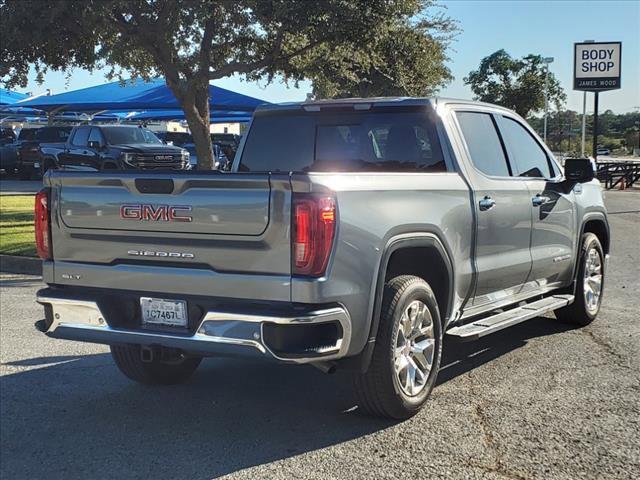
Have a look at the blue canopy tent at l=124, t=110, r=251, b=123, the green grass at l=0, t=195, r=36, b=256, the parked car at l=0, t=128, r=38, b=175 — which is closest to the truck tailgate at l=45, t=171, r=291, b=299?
the green grass at l=0, t=195, r=36, b=256

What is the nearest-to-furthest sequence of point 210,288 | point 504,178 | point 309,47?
point 210,288
point 504,178
point 309,47

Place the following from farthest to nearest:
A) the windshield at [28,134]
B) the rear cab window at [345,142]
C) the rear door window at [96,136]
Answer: the windshield at [28,134]
the rear door window at [96,136]
the rear cab window at [345,142]

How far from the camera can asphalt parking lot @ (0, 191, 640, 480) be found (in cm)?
393

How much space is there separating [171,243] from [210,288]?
36 cm

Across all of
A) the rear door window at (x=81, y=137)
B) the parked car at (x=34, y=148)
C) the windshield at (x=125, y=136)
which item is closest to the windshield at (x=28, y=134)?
the parked car at (x=34, y=148)

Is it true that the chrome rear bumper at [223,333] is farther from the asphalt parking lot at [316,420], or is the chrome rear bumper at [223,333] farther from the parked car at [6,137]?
the parked car at [6,137]

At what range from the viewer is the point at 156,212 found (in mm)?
4164

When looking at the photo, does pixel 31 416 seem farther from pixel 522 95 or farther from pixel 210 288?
pixel 522 95

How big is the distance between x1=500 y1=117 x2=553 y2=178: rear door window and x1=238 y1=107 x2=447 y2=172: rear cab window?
3.26 ft

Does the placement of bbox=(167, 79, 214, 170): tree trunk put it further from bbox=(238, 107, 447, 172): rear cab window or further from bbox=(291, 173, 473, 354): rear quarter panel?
bbox=(291, 173, 473, 354): rear quarter panel

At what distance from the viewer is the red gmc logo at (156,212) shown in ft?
13.4

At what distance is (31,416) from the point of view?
477 centimetres

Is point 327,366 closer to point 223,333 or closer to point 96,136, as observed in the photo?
point 223,333

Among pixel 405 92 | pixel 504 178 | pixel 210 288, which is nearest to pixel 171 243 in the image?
pixel 210 288
